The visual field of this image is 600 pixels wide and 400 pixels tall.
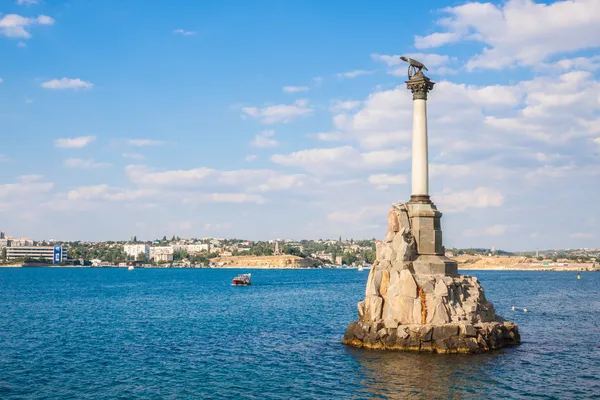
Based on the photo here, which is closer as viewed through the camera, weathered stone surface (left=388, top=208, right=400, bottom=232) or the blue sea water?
the blue sea water

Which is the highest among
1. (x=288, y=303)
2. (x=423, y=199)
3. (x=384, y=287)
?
(x=423, y=199)

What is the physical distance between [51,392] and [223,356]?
10.2 metres

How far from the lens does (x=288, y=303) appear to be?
2803 inches

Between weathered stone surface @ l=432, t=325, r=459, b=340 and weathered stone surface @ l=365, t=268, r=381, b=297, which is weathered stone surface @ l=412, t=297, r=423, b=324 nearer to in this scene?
weathered stone surface @ l=432, t=325, r=459, b=340

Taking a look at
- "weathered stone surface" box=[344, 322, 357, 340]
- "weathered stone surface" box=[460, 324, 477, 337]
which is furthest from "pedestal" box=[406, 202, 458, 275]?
"weathered stone surface" box=[344, 322, 357, 340]

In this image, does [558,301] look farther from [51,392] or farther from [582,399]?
[51,392]

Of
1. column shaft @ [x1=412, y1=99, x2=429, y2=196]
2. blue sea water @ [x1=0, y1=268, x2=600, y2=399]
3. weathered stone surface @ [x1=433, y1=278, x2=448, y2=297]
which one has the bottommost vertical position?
blue sea water @ [x1=0, y1=268, x2=600, y2=399]

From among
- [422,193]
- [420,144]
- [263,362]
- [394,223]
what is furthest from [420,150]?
[263,362]

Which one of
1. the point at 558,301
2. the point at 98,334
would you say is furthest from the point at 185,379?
the point at 558,301

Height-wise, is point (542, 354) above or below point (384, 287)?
below

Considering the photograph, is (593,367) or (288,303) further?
(288,303)

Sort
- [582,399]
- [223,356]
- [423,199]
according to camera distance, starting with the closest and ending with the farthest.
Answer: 1. [582,399]
2. [223,356]
3. [423,199]

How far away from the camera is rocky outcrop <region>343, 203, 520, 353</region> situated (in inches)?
1305

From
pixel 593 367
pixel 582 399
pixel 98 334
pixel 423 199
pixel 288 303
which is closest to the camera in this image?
pixel 582 399
